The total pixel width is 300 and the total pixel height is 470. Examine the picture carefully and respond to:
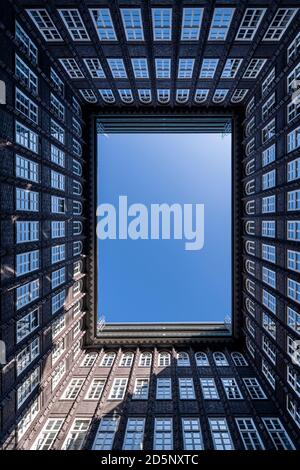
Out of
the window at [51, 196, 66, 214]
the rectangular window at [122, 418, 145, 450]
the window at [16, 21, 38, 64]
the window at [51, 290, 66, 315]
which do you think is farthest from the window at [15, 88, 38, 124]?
the rectangular window at [122, 418, 145, 450]

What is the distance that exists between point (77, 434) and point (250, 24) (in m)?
41.9

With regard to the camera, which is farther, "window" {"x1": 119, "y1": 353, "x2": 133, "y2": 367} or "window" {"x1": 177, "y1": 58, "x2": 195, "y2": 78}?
"window" {"x1": 119, "y1": 353, "x2": 133, "y2": 367}

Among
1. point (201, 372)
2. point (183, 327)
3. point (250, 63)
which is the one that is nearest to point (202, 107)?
point (250, 63)

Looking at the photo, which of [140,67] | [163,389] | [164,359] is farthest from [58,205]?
[164,359]

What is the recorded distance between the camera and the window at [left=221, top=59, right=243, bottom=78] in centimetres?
3572

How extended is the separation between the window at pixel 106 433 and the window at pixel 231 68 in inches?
1562

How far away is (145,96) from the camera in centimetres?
4444

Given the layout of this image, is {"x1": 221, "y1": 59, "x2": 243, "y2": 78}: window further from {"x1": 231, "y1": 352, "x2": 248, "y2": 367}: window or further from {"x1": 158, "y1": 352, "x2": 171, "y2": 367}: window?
{"x1": 158, "y1": 352, "x2": 171, "y2": 367}: window

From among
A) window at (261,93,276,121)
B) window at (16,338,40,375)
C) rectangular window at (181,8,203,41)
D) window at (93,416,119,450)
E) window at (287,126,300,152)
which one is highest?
rectangular window at (181,8,203,41)

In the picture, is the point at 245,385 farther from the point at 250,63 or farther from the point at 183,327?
the point at 250,63

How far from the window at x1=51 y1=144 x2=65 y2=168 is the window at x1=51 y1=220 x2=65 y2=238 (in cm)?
694

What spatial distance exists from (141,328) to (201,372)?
1195 centimetres

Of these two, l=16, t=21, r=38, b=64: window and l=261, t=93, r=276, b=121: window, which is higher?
l=16, t=21, r=38, b=64: window

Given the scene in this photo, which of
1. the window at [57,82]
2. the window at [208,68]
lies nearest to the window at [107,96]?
the window at [57,82]
